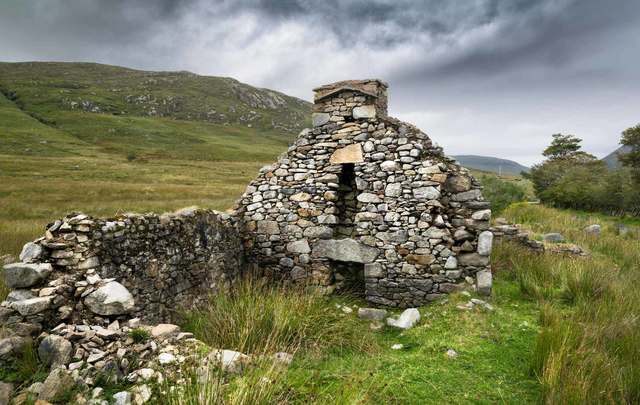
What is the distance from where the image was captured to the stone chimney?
25.8 feet

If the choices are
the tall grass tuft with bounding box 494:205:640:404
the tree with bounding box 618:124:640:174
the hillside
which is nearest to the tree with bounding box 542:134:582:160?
the tree with bounding box 618:124:640:174

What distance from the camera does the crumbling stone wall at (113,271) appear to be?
4148 millimetres

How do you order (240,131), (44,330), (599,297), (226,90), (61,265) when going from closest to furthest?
(44,330) → (61,265) → (599,297) → (240,131) → (226,90)

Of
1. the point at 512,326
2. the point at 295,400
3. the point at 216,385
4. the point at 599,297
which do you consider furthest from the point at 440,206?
the point at 216,385

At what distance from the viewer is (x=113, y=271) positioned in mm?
4941

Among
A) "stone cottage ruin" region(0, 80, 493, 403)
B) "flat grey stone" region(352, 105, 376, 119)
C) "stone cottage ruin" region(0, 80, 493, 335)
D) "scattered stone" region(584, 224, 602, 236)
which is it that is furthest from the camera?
"scattered stone" region(584, 224, 602, 236)

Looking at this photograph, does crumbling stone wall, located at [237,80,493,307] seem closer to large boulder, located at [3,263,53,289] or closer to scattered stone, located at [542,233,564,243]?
large boulder, located at [3,263,53,289]

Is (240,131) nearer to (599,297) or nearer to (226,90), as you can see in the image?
(226,90)

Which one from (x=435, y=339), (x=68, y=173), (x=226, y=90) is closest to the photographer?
(x=435, y=339)

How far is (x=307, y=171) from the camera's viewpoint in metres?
8.17

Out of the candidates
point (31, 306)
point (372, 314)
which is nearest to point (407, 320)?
point (372, 314)

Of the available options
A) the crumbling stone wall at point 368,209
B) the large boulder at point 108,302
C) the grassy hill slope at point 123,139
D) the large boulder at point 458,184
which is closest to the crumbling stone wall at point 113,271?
the large boulder at point 108,302

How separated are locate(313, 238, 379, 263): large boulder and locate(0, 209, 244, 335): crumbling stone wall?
2.05m

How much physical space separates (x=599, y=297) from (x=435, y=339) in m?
3.31
